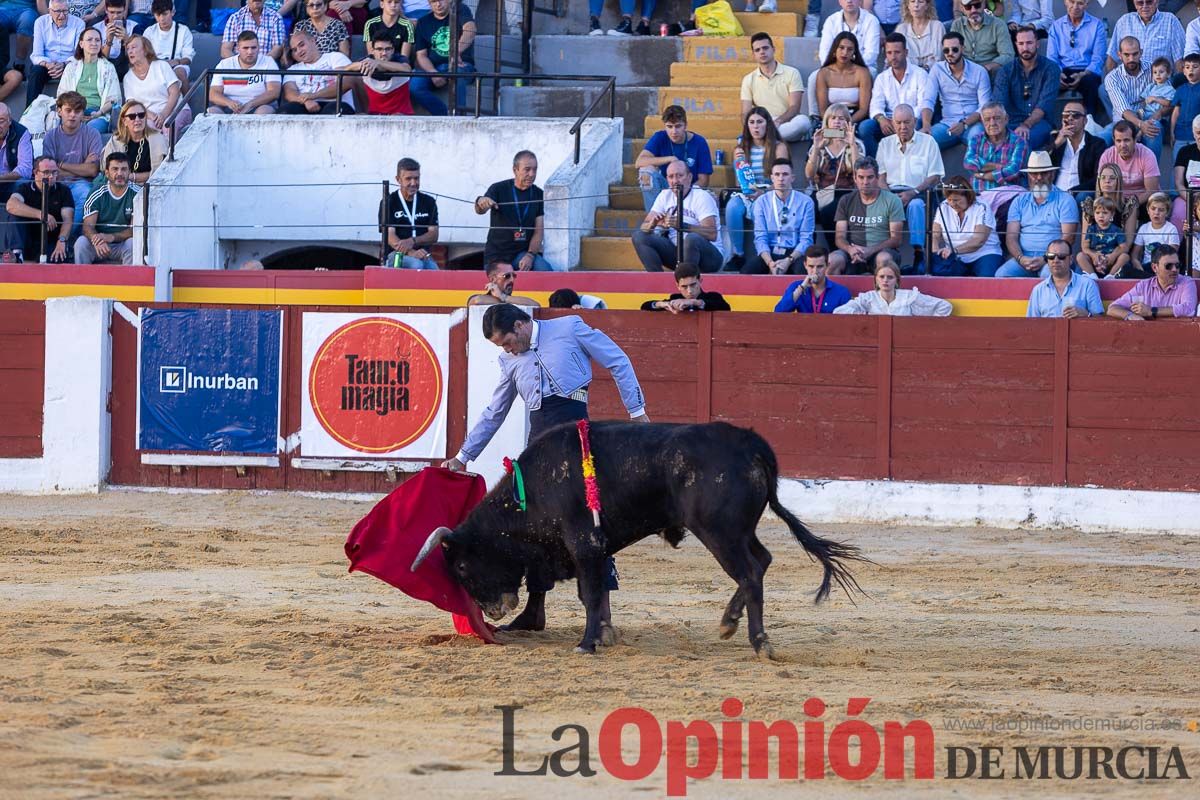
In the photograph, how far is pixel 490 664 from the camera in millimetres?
5930

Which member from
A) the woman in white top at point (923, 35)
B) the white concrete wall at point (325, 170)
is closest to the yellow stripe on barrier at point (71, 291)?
the white concrete wall at point (325, 170)

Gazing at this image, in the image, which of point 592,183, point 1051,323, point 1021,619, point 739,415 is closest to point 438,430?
point 739,415

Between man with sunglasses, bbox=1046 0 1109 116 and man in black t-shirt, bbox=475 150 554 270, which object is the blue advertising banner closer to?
man in black t-shirt, bbox=475 150 554 270

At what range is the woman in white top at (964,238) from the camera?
1130 cm

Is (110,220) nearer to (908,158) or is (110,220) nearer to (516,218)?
(516,218)

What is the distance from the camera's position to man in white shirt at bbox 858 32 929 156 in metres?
12.4

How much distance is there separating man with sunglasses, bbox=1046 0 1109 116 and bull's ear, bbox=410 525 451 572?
315 inches

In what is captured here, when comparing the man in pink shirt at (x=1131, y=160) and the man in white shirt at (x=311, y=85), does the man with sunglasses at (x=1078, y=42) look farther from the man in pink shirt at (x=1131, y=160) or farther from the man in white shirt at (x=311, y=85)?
the man in white shirt at (x=311, y=85)

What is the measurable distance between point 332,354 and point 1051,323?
4720 mm

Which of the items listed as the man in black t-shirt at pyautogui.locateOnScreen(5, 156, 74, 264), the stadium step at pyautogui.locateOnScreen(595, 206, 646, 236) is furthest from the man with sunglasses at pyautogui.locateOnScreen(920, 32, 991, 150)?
the man in black t-shirt at pyautogui.locateOnScreen(5, 156, 74, 264)

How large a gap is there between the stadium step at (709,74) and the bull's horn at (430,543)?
8.29 meters

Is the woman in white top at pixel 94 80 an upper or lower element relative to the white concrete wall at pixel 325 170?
upper

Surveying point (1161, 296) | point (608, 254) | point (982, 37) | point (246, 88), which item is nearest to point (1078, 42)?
point (982, 37)

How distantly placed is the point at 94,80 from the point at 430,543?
931 cm
